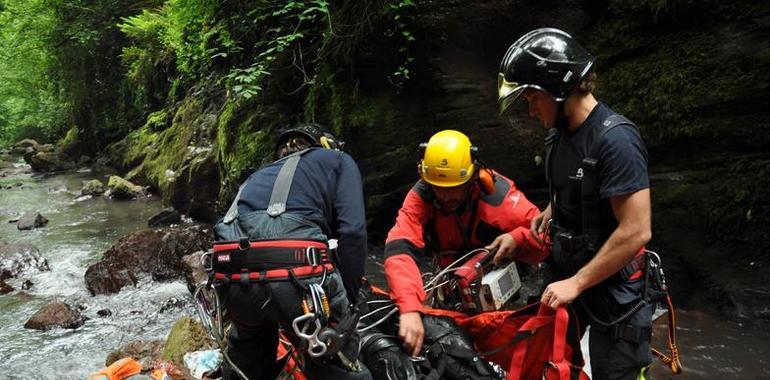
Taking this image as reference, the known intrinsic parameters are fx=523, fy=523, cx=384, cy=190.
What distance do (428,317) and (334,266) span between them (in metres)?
0.78

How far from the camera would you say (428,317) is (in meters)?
3.31

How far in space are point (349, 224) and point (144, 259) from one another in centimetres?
705

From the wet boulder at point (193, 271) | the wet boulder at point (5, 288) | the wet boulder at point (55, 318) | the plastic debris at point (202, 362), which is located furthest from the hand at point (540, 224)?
the wet boulder at point (5, 288)

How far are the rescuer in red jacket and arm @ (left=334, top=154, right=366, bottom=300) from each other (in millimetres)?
421

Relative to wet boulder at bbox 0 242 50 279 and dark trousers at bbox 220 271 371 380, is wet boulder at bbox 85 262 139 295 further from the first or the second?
dark trousers at bbox 220 271 371 380

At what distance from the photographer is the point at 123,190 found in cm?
1594

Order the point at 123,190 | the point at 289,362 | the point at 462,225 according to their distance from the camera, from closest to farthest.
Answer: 1. the point at 289,362
2. the point at 462,225
3. the point at 123,190

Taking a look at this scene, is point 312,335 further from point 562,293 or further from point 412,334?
point 562,293

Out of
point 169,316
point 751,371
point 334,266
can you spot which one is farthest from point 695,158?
point 169,316

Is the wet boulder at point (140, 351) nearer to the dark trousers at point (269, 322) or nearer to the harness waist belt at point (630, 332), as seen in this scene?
the dark trousers at point (269, 322)

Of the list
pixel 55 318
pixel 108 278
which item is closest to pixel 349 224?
pixel 55 318

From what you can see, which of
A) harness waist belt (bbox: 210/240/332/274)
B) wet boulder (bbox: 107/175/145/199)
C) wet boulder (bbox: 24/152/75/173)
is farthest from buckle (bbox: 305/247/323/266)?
wet boulder (bbox: 24/152/75/173)

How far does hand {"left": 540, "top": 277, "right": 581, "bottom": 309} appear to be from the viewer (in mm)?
2543

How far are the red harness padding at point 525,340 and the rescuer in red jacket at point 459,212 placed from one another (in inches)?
19.0
